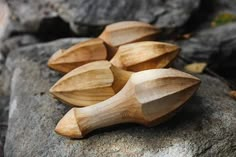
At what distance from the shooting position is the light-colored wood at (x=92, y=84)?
0.95 m

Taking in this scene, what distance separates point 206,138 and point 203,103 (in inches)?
6.3

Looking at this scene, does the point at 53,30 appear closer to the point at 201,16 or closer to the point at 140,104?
the point at 201,16

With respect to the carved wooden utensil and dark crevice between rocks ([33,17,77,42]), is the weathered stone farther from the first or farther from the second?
the carved wooden utensil

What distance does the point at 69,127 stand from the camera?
0.91m

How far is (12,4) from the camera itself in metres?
1.73

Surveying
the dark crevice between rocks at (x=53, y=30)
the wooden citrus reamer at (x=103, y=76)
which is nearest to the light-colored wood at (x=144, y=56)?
the wooden citrus reamer at (x=103, y=76)

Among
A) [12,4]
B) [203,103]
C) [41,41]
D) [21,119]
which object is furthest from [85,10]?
[203,103]

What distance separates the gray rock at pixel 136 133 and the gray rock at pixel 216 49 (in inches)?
10.4

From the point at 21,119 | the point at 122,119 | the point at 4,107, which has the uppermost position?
the point at 122,119

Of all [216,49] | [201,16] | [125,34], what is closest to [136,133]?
[125,34]

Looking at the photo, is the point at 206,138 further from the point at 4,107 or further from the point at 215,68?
the point at 4,107

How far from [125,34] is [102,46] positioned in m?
0.10

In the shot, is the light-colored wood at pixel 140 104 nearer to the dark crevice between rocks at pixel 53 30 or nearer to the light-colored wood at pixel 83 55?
the light-colored wood at pixel 83 55

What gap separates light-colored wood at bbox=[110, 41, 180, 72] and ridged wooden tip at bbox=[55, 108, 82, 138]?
0.22m
